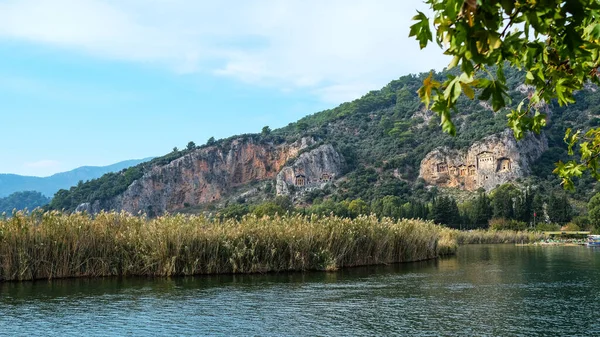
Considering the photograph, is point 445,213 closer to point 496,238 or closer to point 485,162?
point 496,238

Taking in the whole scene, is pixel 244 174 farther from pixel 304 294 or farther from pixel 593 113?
pixel 304 294

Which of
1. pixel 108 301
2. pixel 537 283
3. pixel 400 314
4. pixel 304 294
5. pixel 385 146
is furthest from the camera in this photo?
pixel 385 146

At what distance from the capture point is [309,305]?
16.0 m

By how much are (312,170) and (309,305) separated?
97.3m

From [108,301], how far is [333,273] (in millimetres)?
10805

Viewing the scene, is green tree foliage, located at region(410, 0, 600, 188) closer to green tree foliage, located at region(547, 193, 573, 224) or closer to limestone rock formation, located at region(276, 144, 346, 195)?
green tree foliage, located at region(547, 193, 573, 224)

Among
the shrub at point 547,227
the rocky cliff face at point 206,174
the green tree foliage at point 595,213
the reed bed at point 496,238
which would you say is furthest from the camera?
the rocky cliff face at point 206,174

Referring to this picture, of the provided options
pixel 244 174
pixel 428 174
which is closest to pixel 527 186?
pixel 428 174

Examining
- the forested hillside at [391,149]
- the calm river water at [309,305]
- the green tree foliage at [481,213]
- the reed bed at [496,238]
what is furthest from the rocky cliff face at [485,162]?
the calm river water at [309,305]

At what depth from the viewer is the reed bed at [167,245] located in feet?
67.8

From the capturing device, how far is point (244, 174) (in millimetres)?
127625

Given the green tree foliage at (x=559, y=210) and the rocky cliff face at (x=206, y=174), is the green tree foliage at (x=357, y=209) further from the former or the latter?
the rocky cliff face at (x=206, y=174)

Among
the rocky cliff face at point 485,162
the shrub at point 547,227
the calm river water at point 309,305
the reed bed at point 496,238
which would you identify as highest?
the rocky cliff face at point 485,162

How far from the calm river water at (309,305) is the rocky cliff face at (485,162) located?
7528 centimetres
